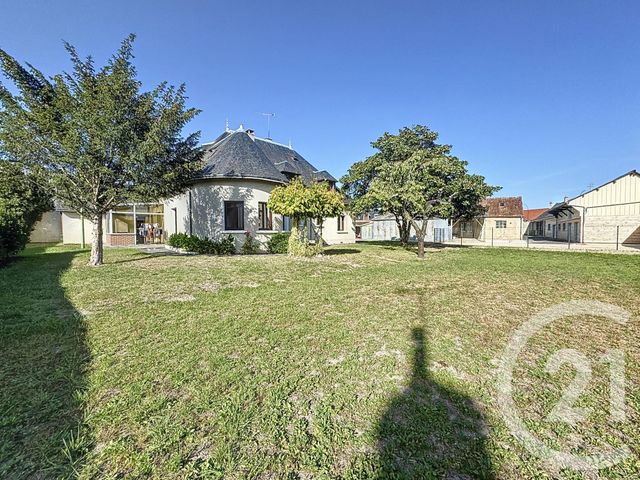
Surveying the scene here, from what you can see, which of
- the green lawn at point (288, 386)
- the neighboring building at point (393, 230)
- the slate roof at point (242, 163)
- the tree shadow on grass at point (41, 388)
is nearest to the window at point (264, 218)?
the slate roof at point (242, 163)

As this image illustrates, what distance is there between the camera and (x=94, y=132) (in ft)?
27.5

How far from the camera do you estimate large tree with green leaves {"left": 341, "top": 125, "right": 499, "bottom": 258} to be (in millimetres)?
13250

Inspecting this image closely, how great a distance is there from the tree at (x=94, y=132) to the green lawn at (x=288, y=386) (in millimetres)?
4563

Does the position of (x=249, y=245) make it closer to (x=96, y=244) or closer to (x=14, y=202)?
(x=96, y=244)

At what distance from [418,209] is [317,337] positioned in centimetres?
1044

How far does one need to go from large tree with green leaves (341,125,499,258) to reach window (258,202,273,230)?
15.5 ft

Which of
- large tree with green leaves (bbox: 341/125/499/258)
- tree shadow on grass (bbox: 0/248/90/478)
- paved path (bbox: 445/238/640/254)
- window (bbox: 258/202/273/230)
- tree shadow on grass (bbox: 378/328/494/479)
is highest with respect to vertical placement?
large tree with green leaves (bbox: 341/125/499/258)

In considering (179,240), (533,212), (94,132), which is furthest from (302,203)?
(533,212)

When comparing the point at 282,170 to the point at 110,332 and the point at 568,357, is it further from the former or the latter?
the point at 568,357

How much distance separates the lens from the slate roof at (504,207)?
3566cm

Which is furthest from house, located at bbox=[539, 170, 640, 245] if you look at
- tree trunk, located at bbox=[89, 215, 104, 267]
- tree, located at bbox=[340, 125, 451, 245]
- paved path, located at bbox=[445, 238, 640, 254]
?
tree trunk, located at bbox=[89, 215, 104, 267]

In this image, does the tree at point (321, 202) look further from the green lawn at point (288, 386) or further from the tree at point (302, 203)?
the green lawn at point (288, 386)

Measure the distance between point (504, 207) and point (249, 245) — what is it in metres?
34.9

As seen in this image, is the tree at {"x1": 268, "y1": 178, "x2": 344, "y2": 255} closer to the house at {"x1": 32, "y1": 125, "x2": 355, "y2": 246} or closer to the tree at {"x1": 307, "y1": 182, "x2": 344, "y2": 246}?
the tree at {"x1": 307, "y1": 182, "x2": 344, "y2": 246}
